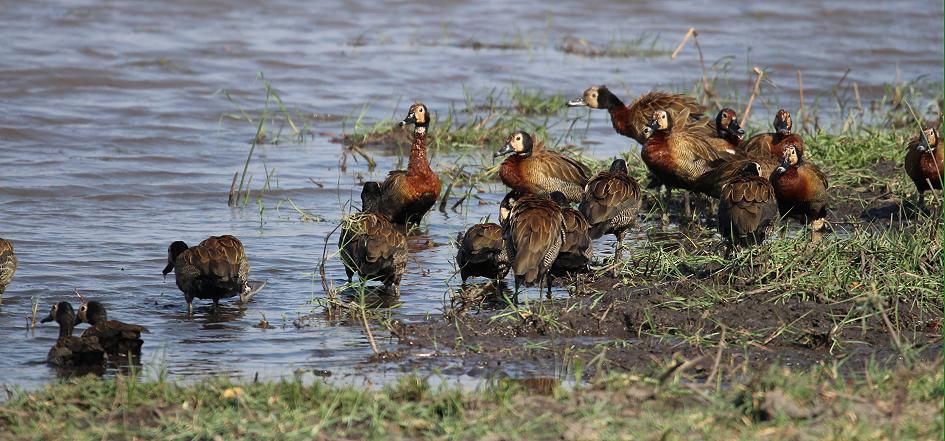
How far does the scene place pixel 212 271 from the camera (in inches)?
346

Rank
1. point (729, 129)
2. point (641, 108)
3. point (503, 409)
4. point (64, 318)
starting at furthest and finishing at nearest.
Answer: point (641, 108) → point (729, 129) → point (64, 318) → point (503, 409)

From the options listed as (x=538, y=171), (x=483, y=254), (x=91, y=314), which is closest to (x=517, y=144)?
(x=538, y=171)

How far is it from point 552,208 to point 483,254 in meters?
0.55

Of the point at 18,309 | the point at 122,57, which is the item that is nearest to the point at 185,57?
the point at 122,57

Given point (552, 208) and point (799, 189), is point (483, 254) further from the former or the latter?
point (799, 189)

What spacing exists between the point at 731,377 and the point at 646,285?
2.04m

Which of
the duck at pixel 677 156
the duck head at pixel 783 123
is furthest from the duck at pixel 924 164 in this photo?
the duck at pixel 677 156

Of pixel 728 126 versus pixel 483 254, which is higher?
pixel 728 126

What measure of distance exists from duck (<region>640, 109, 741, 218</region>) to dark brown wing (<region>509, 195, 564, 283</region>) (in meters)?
2.68

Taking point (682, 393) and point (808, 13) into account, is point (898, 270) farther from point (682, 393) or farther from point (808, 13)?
point (808, 13)

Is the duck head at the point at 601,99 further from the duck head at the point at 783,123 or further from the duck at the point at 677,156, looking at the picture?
the duck head at the point at 783,123

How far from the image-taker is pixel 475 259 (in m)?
9.29

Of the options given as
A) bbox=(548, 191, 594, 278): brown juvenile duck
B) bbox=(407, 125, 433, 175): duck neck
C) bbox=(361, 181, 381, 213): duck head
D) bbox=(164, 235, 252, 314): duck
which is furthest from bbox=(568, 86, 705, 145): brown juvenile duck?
bbox=(164, 235, 252, 314): duck

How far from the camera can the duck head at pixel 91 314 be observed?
8141mm
